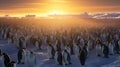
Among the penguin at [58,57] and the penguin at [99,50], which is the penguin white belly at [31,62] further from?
the penguin at [99,50]

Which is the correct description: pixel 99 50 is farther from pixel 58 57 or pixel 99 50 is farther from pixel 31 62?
pixel 31 62

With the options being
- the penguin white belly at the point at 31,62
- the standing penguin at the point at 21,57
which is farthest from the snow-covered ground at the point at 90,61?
the penguin white belly at the point at 31,62

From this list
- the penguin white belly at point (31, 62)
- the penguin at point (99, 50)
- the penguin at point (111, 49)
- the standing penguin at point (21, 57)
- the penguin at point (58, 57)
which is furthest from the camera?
the penguin at point (111, 49)

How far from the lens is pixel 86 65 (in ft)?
71.7

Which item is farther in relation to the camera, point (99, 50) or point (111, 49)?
point (111, 49)

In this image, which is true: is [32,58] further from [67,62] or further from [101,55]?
[101,55]

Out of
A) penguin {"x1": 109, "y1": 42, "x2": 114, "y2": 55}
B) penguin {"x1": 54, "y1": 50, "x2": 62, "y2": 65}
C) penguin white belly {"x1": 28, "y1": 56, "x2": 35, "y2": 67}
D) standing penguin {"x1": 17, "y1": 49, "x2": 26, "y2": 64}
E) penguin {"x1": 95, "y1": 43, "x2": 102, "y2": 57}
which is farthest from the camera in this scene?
penguin {"x1": 109, "y1": 42, "x2": 114, "y2": 55}

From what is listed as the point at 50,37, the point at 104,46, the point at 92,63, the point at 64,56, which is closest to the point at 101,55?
the point at 104,46

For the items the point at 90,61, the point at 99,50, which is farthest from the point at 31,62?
the point at 99,50

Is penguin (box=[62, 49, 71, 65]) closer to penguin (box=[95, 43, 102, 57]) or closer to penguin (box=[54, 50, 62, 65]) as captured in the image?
penguin (box=[54, 50, 62, 65])

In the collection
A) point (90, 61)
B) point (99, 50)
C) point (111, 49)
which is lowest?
point (90, 61)

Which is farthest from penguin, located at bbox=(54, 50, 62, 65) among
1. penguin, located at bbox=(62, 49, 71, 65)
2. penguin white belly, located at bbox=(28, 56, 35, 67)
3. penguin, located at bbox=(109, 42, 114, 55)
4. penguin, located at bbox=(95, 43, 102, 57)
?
penguin, located at bbox=(109, 42, 114, 55)

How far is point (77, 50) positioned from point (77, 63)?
2349 millimetres

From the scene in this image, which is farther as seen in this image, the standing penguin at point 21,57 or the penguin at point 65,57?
the standing penguin at point 21,57
